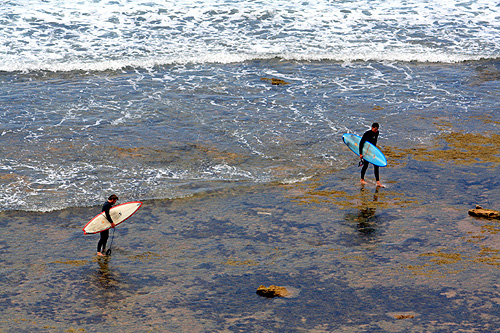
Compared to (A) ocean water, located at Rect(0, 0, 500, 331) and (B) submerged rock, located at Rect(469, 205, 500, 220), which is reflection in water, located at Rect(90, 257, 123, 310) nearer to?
(A) ocean water, located at Rect(0, 0, 500, 331)

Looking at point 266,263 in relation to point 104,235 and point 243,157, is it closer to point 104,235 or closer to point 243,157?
point 104,235

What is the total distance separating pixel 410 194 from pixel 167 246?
19.3 ft

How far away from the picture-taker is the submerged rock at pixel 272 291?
318 inches

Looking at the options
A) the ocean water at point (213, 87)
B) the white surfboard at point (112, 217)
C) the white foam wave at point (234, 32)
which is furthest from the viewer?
the white foam wave at point (234, 32)

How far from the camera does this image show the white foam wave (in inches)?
901

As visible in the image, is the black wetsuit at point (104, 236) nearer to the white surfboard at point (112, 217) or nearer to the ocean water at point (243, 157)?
the white surfboard at point (112, 217)

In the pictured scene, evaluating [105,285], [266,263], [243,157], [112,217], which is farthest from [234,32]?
[105,285]

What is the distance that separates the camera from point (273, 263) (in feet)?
30.0

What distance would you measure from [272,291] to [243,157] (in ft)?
21.5

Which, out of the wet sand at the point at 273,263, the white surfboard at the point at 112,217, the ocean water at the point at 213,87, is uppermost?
the ocean water at the point at 213,87

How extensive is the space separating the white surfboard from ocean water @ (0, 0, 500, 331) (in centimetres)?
45

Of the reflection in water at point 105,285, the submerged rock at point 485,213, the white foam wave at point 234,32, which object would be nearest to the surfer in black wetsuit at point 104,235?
the reflection in water at point 105,285

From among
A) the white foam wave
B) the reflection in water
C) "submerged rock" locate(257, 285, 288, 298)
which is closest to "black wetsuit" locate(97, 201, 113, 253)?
the reflection in water

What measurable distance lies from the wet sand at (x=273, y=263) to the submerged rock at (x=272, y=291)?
88 mm
